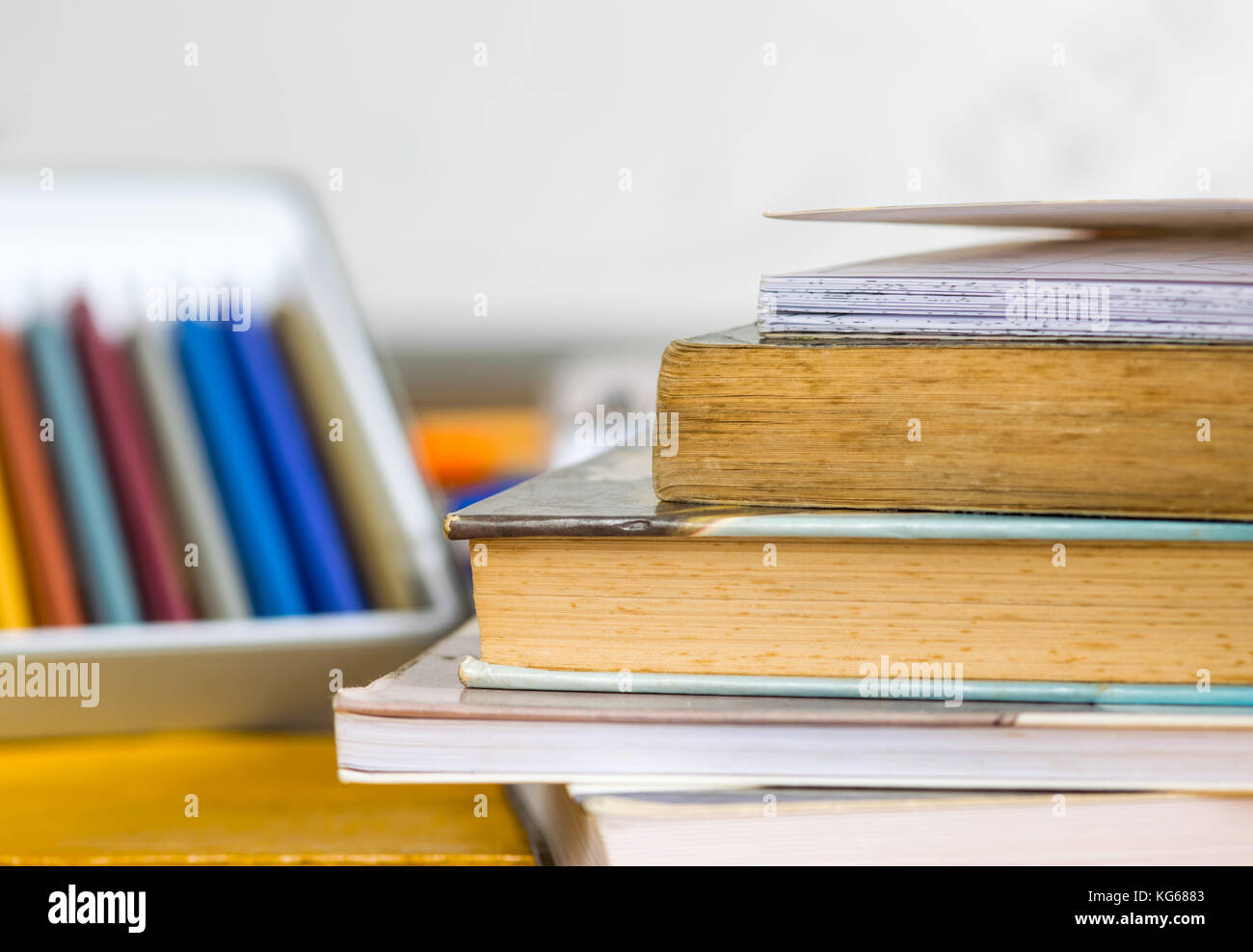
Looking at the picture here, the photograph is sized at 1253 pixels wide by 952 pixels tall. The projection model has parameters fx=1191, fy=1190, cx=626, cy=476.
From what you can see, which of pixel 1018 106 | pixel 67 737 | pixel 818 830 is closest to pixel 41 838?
pixel 67 737

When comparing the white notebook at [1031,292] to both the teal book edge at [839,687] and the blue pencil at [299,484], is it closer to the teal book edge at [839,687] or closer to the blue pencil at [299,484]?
the teal book edge at [839,687]

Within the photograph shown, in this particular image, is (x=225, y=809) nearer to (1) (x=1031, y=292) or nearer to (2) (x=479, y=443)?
(1) (x=1031, y=292)

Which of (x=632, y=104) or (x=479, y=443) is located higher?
(x=632, y=104)

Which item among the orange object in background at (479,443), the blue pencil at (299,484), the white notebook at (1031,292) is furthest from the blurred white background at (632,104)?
the white notebook at (1031,292)

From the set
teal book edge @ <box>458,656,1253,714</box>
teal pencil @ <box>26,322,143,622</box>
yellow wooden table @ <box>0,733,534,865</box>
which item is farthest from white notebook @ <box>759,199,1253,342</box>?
teal pencil @ <box>26,322,143,622</box>

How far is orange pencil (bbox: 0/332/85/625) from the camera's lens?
1.87 ft

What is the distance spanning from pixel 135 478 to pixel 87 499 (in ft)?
0.08

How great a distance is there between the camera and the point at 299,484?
614mm

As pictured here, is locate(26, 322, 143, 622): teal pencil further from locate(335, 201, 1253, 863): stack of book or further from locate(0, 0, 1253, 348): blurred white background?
locate(0, 0, 1253, 348): blurred white background

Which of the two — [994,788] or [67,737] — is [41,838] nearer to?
[67,737]

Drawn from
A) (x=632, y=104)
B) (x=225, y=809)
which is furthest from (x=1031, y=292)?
(x=632, y=104)

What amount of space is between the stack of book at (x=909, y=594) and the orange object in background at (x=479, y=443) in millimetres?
972

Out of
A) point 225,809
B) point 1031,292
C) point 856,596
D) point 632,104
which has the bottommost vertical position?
point 225,809

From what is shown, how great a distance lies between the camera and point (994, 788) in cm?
40
